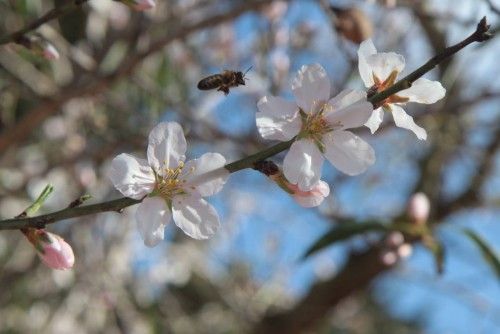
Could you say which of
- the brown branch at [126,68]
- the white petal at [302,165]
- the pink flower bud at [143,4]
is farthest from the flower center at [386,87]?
the brown branch at [126,68]

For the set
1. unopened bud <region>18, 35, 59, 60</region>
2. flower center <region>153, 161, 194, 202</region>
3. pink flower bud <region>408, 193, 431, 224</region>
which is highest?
unopened bud <region>18, 35, 59, 60</region>

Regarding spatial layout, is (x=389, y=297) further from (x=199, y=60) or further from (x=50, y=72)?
(x=50, y=72)

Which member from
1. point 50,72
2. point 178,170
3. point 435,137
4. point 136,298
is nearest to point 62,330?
point 136,298

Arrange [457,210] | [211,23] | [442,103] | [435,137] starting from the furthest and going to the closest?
1. [457,210]
2. [435,137]
3. [442,103]
4. [211,23]

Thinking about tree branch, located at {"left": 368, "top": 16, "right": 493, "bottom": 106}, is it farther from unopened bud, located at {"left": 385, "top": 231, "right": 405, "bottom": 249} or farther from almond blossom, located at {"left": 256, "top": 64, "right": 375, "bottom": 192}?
unopened bud, located at {"left": 385, "top": 231, "right": 405, "bottom": 249}

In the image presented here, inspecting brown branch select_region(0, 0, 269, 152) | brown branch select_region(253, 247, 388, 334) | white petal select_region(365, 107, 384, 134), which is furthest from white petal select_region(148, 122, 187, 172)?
brown branch select_region(253, 247, 388, 334)

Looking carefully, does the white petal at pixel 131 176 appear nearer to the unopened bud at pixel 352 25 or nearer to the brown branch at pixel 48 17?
the brown branch at pixel 48 17

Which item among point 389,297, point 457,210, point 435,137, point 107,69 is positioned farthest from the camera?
point 389,297
